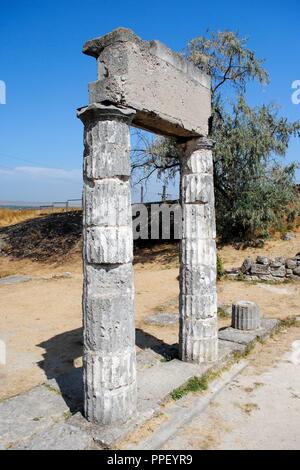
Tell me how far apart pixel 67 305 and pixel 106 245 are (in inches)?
308

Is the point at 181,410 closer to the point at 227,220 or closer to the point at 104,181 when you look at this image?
the point at 104,181

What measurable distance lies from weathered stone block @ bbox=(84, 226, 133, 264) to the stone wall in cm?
1050

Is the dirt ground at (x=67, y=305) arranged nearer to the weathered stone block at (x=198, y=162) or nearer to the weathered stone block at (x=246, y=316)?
the weathered stone block at (x=246, y=316)

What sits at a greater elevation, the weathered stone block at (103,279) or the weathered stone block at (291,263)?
the weathered stone block at (103,279)

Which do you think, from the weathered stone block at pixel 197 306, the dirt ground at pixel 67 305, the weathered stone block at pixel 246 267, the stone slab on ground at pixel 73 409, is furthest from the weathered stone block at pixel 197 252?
the weathered stone block at pixel 246 267

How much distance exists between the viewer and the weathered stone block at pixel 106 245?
14.4 ft

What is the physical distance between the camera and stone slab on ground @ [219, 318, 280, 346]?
7348 millimetres

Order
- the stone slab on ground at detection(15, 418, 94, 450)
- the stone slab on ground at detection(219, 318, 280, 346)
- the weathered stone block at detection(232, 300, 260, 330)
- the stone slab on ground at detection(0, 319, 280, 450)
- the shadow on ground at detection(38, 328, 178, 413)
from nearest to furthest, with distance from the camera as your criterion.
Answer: the stone slab on ground at detection(15, 418, 94, 450)
the stone slab on ground at detection(0, 319, 280, 450)
the shadow on ground at detection(38, 328, 178, 413)
the stone slab on ground at detection(219, 318, 280, 346)
the weathered stone block at detection(232, 300, 260, 330)

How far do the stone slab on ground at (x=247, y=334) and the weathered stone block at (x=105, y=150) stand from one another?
446 cm

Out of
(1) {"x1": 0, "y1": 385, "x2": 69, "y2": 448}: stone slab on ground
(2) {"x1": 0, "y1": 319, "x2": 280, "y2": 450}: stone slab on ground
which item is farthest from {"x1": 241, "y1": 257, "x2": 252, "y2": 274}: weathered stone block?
(1) {"x1": 0, "y1": 385, "x2": 69, "y2": 448}: stone slab on ground

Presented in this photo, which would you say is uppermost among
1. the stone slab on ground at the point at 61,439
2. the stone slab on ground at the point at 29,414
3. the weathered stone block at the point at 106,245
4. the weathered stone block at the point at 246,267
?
the weathered stone block at the point at 106,245

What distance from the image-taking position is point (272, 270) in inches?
545

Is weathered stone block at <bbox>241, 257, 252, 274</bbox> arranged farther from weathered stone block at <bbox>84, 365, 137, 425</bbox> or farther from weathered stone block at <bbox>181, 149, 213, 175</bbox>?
weathered stone block at <bbox>84, 365, 137, 425</bbox>

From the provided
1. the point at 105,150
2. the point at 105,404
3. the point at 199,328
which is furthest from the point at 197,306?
the point at 105,150
